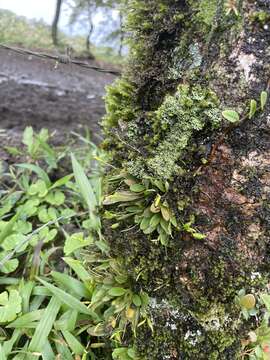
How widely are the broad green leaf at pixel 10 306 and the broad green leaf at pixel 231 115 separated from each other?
127cm

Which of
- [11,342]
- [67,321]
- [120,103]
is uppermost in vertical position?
[120,103]

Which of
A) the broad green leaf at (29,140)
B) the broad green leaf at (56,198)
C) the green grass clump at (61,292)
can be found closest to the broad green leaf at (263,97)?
the green grass clump at (61,292)

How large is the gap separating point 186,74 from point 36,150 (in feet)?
5.95

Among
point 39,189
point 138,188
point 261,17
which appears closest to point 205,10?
point 261,17

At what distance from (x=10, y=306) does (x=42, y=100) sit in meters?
2.36

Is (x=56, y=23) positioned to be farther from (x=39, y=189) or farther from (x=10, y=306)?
(x=10, y=306)

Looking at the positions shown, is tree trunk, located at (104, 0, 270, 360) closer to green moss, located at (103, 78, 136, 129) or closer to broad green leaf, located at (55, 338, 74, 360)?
green moss, located at (103, 78, 136, 129)

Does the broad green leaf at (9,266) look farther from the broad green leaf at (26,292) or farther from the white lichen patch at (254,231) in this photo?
the white lichen patch at (254,231)

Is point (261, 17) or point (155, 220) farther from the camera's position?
point (155, 220)

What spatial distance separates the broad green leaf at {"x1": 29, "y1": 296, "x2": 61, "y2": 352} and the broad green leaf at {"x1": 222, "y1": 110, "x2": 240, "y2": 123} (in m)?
1.15

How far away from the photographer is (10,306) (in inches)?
65.7

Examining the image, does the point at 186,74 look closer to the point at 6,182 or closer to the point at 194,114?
the point at 194,114

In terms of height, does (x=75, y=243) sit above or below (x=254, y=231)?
below

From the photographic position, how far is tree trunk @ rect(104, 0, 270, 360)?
1246mm
